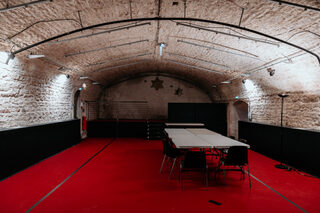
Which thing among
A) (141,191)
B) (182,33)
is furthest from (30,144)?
(182,33)

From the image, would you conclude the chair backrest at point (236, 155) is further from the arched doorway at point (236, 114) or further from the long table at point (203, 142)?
the arched doorway at point (236, 114)

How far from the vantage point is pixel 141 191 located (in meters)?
3.87

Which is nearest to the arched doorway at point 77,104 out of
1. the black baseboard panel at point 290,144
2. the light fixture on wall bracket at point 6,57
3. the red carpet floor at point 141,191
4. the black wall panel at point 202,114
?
the red carpet floor at point 141,191

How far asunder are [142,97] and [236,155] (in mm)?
9625

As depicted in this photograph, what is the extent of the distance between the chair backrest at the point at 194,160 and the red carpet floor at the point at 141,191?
52 cm

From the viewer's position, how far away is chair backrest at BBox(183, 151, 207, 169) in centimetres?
388

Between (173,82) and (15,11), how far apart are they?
10.4 metres

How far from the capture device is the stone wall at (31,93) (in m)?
4.66

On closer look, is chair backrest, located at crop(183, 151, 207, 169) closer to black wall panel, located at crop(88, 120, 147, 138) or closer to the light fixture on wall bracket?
the light fixture on wall bracket

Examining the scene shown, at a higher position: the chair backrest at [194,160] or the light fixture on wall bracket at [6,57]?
the light fixture on wall bracket at [6,57]

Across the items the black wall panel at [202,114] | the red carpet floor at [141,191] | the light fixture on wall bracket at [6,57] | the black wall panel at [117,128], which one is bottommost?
the red carpet floor at [141,191]

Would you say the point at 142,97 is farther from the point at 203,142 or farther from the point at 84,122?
the point at 203,142

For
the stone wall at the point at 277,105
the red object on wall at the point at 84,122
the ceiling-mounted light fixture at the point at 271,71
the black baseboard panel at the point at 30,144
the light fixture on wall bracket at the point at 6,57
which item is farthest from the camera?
the red object on wall at the point at 84,122

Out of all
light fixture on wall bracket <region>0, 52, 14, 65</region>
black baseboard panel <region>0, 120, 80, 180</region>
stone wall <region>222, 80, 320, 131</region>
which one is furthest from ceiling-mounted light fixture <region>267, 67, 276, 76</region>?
black baseboard panel <region>0, 120, 80, 180</region>
